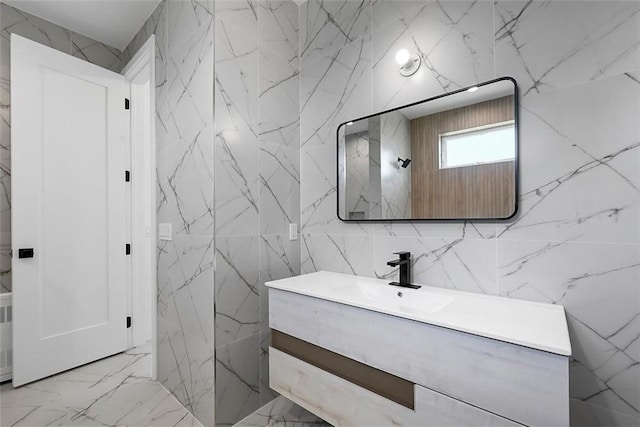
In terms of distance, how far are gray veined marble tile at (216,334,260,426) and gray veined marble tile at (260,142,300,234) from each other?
0.72m

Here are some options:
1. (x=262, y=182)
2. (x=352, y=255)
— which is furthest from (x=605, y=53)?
(x=262, y=182)

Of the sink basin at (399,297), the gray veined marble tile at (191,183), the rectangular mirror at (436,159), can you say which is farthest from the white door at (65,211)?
the sink basin at (399,297)

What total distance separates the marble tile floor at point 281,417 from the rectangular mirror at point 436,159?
3.99 feet

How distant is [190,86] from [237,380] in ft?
5.89

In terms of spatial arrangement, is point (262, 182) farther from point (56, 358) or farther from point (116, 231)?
point (56, 358)

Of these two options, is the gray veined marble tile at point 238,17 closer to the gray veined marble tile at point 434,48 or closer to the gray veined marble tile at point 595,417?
the gray veined marble tile at point 434,48

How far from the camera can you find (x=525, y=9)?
1.26 metres

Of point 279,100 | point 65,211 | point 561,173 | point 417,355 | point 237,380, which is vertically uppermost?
point 279,100

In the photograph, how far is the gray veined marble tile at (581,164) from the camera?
3.52 ft

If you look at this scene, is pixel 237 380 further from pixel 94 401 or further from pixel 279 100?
pixel 279 100

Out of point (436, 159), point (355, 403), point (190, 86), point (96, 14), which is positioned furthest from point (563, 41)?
point (96, 14)

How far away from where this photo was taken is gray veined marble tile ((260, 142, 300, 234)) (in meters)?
1.90

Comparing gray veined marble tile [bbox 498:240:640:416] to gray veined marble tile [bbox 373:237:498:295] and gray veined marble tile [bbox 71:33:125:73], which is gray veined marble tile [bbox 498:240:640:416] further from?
gray veined marble tile [bbox 71:33:125:73]

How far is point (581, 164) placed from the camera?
1152 mm
